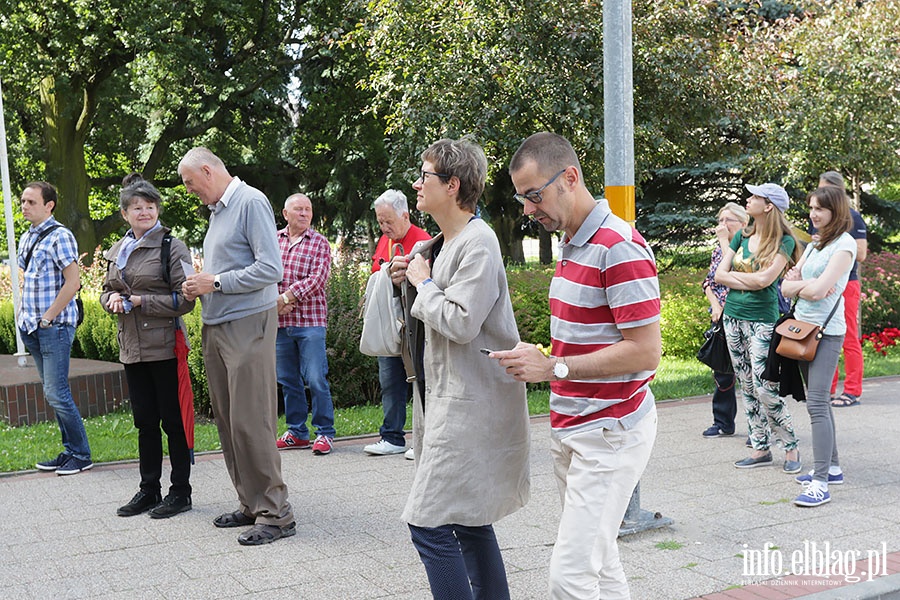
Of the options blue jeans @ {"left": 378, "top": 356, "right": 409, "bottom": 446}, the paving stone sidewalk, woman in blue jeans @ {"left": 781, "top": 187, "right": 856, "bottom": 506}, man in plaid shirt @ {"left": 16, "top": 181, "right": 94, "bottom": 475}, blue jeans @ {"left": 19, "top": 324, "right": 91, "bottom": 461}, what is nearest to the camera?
the paving stone sidewalk

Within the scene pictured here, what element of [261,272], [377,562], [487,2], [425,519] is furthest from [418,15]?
[425,519]

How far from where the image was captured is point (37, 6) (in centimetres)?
1944

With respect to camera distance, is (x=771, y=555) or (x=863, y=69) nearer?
(x=771, y=555)

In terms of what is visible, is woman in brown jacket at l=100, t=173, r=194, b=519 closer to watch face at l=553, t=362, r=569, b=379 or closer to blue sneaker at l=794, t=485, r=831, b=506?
watch face at l=553, t=362, r=569, b=379

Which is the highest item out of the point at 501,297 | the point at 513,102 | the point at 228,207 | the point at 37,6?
the point at 37,6

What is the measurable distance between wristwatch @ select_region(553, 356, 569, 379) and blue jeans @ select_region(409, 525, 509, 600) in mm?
737

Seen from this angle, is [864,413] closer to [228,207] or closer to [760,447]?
[760,447]

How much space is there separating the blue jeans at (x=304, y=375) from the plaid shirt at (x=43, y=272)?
1824 mm

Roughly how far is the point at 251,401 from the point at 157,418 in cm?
104

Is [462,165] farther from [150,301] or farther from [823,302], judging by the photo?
[823,302]

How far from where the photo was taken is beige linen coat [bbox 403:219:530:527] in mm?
3346

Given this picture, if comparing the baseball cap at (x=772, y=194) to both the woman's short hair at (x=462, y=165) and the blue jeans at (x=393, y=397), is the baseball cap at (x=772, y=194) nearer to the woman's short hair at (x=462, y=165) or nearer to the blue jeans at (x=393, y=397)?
the blue jeans at (x=393, y=397)

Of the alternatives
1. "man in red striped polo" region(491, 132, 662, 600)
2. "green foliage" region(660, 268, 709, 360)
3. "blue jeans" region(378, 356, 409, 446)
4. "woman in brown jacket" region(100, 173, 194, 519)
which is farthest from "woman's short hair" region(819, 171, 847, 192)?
"green foliage" region(660, 268, 709, 360)

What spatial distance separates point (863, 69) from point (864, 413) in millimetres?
9797
